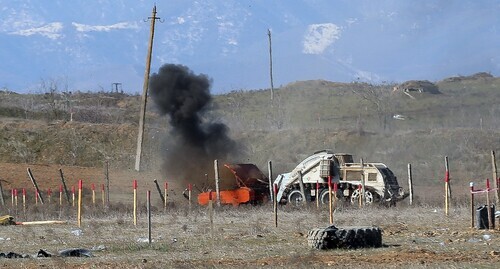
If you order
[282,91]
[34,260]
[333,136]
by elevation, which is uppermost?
[282,91]

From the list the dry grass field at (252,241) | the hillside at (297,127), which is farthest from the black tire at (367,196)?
the hillside at (297,127)

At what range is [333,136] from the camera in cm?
7325

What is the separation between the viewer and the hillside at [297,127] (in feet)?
213

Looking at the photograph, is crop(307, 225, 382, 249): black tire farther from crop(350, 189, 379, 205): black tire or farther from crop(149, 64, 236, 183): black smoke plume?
crop(149, 64, 236, 183): black smoke plume

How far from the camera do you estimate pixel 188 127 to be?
50750mm

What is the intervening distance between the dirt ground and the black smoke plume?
1109cm

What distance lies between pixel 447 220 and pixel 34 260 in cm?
1153

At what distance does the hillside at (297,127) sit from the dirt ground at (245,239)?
57.5 feet

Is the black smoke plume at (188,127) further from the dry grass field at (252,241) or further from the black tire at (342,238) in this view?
the black tire at (342,238)

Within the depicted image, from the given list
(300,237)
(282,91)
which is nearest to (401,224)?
(300,237)

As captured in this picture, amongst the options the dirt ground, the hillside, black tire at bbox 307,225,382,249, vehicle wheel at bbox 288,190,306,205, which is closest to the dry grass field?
the dirt ground

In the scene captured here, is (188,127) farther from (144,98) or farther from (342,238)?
(342,238)

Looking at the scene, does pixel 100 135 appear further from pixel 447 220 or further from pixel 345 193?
pixel 447 220

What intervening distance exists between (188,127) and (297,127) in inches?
1262
